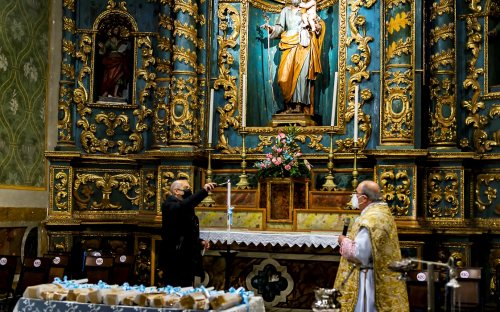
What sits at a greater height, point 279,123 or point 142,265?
Result: point 279,123

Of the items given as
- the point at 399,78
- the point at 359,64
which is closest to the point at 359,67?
the point at 359,64

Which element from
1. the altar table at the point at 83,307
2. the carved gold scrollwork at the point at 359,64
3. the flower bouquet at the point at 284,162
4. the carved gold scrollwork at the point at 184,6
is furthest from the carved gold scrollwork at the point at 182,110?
the altar table at the point at 83,307

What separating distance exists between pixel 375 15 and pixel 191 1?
2.99 meters

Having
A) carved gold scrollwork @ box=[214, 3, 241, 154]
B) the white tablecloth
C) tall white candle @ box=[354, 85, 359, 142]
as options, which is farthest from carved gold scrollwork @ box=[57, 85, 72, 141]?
tall white candle @ box=[354, 85, 359, 142]

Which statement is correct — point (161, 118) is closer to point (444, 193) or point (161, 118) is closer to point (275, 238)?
point (275, 238)

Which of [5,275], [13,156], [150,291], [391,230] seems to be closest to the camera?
[150,291]

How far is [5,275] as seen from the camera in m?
10.7

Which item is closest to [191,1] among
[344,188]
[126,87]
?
[126,87]

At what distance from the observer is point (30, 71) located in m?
13.3

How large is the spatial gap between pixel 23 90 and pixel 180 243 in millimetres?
5227

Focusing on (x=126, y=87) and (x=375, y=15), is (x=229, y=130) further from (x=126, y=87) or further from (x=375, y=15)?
(x=375, y=15)

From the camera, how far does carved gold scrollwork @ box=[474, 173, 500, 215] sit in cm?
1230

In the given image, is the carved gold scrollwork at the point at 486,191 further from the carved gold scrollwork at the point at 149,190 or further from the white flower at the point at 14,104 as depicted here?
the white flower at the point at 14,104

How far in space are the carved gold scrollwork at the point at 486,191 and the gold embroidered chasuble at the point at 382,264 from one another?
4862mm
